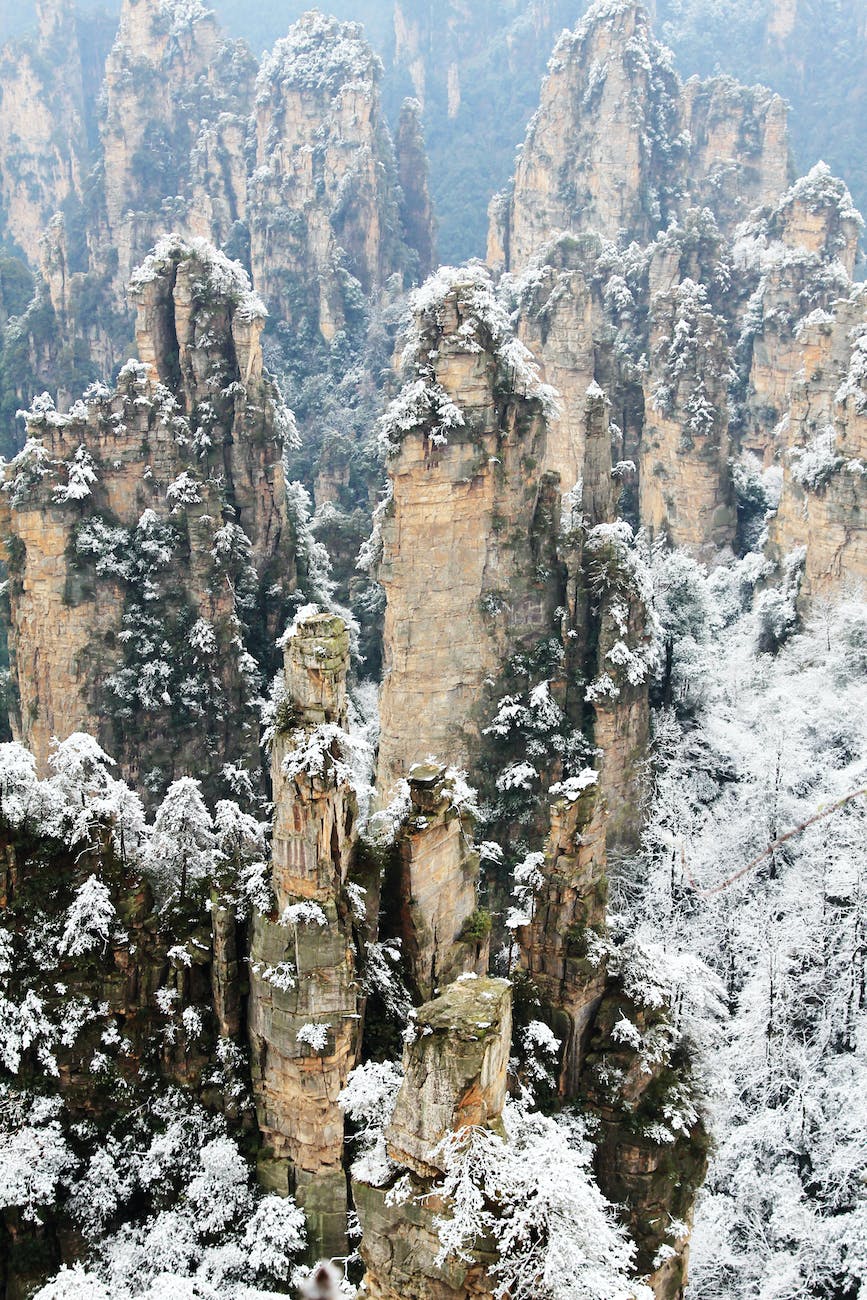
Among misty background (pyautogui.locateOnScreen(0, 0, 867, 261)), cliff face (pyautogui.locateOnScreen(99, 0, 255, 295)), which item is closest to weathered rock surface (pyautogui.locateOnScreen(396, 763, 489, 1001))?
cliff face (pyautogui.locateOnScreen(99, 0, 255, 295))

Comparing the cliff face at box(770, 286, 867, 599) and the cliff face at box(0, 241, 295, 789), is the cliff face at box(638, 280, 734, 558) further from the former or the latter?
the cliff face at box(0, 241, 295, 789)

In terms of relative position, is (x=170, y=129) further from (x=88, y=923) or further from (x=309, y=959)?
(x=309, y=959)

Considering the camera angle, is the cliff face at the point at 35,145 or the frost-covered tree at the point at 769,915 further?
the cliff face at the point at 35,145

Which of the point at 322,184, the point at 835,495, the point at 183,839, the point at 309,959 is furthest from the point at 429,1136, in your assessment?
the point at 322,184

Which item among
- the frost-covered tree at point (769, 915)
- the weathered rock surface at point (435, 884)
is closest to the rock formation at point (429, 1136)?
the weathered rock surface at point (435, 884)

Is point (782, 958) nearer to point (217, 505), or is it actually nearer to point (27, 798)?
point (27, 798)

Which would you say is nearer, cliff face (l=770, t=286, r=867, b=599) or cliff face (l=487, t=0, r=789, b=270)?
cliff face (l=770, t=286, r=867, b=599)

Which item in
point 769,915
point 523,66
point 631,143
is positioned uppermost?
point 523,66

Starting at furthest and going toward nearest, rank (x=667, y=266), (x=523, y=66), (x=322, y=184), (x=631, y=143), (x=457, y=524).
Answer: (x=523, y=66) < (x=322, y=184) < (x=631, y=143) < (x=667, y=266) < (x=457, y=524)

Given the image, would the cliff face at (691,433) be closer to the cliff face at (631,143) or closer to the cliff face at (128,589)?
the cliff face at (128,589)
